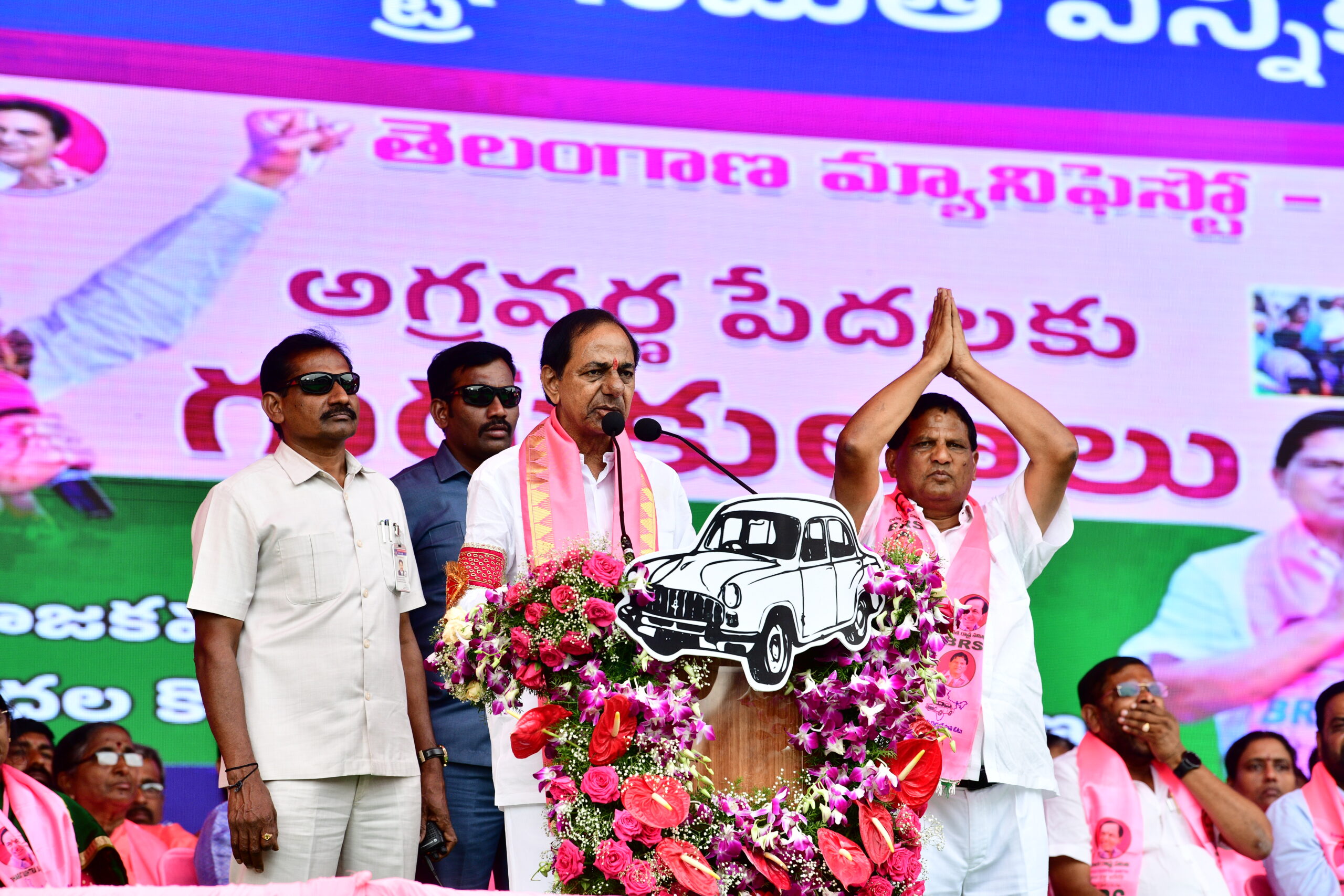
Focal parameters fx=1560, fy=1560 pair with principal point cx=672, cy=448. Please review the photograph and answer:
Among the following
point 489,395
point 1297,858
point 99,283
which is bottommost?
point 1297,858

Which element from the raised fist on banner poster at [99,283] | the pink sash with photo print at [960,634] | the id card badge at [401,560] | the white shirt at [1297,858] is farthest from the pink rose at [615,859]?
the white shirt at [1297,858]

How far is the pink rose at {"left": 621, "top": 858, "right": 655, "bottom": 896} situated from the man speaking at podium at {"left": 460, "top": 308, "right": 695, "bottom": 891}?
0.61 metres

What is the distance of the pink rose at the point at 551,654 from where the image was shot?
92.3 inches

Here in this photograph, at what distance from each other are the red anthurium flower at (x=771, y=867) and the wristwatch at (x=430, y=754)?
116 cm

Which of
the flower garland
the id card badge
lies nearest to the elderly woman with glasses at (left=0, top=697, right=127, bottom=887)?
the id card badge

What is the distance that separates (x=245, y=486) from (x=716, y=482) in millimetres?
1733

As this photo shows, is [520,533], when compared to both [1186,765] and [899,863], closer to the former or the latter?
[899,863]

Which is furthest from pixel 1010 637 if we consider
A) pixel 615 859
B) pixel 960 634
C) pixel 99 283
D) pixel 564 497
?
pixel 99 283

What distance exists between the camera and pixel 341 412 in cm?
334

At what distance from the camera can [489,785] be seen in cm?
347

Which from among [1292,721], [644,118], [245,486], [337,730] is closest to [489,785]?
[337,730]

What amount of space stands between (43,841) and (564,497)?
149 centimetres

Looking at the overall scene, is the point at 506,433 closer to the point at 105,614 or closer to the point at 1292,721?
the point at 105,614

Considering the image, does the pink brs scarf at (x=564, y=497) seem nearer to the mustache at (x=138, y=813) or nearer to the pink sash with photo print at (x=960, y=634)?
the pink sash with photo print at (x=960, y=634)
